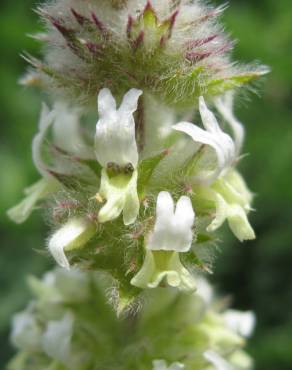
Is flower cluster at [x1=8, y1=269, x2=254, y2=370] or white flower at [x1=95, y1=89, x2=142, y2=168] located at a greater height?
white flower at [x1=95, y1=89, x2=142, y2=168]

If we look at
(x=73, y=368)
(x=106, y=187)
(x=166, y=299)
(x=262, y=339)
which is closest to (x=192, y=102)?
(x=106, y=187)

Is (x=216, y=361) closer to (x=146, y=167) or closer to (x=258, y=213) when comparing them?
(x=146, y=167)

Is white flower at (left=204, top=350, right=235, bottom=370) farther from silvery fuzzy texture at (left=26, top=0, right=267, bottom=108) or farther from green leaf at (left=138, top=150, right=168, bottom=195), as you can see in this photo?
silvery fuzzy texture at (left=26, top=0, right=267, bottom=108)

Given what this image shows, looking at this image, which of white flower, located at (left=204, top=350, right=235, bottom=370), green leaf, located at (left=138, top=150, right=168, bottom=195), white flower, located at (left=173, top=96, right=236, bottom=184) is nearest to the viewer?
white flower, located at (left=173, top=96, right=236, bottom=184)

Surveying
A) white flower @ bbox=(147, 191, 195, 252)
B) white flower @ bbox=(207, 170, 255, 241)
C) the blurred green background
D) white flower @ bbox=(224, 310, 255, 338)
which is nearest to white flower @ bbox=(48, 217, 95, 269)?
white flower @ bbox=(147, 191, 195, 252)

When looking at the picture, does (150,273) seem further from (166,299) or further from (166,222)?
(166,299)

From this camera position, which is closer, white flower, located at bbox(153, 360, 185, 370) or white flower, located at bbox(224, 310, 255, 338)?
white flower, located at bbox(153, 360, 185, 370)
